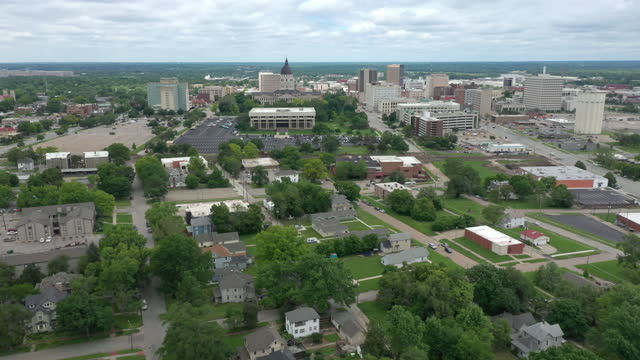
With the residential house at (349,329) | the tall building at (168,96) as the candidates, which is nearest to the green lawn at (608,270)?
the residential house at (349,329)

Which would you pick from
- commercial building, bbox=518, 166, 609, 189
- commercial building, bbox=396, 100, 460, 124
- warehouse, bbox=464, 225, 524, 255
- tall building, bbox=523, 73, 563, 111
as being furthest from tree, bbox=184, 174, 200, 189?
tall building, bbox=523, 73, 563, 111

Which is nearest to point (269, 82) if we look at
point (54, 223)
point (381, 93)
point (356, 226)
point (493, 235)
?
point (381, 93)

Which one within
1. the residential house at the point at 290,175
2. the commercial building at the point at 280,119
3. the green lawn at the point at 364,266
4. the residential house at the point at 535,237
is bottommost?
the green lawn at the point at 364,266

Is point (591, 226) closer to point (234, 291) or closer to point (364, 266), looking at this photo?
point (364, 266)

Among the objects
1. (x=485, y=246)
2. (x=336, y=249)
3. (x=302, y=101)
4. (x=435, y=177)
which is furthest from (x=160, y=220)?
(x=302, y=101)

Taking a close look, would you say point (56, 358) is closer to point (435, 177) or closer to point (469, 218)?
point (469, 218)

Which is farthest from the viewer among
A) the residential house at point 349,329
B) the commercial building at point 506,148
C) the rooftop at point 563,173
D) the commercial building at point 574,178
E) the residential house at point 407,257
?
the commercial building at point 506,148

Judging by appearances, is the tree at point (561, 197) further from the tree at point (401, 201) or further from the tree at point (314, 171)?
the tree at point (314, 171)
